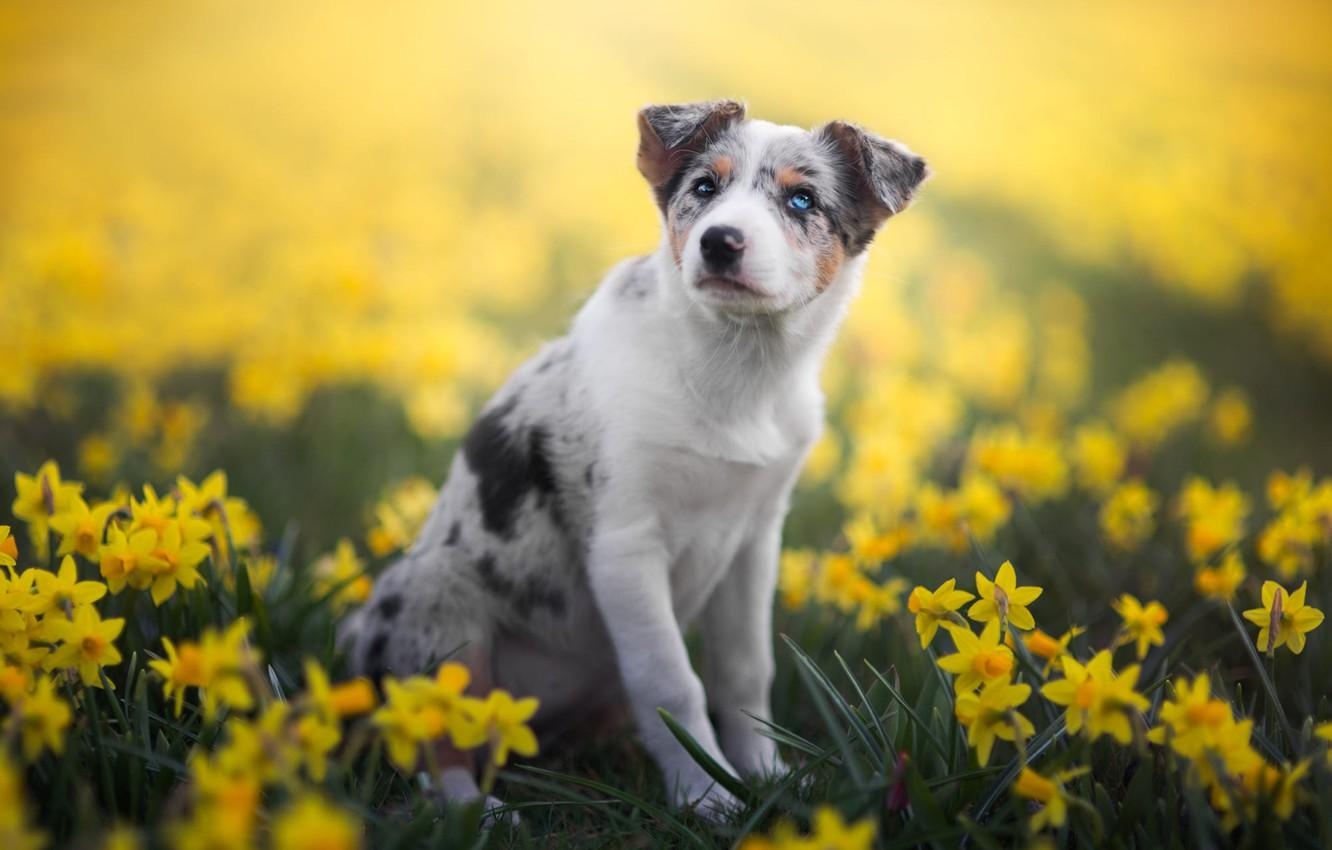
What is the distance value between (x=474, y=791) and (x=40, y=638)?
1272 mm

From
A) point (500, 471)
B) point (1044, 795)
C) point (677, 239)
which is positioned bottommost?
point (1044, 795)

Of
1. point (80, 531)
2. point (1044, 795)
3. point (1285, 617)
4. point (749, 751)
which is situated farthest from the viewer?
point (749, 751)

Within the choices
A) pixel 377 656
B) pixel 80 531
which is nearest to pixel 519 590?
pixel 377 656

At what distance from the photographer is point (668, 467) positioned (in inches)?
121

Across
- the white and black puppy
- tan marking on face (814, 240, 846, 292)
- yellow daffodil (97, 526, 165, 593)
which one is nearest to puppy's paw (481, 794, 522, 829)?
the white and black puppy

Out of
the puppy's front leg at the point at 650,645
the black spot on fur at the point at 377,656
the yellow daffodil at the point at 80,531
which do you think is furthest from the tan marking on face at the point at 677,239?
the yellow daffodil at the point at 80,531

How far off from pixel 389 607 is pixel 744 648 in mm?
1097

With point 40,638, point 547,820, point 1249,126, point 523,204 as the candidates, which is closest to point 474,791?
point 547,820

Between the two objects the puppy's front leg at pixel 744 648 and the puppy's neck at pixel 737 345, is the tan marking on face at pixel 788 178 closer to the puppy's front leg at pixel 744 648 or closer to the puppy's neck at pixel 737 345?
the puppy's neck at pixel 737 345

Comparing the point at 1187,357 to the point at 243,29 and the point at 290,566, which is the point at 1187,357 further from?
the point at 243,29

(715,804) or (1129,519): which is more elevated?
(1129,519)

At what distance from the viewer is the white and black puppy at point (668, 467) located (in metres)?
3.03

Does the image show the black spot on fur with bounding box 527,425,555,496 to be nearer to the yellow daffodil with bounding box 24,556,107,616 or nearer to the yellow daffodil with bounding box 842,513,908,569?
the yellow daffodil with bounding box 842,513,908,569

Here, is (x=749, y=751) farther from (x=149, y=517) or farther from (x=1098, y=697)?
(x=149, y=517)
